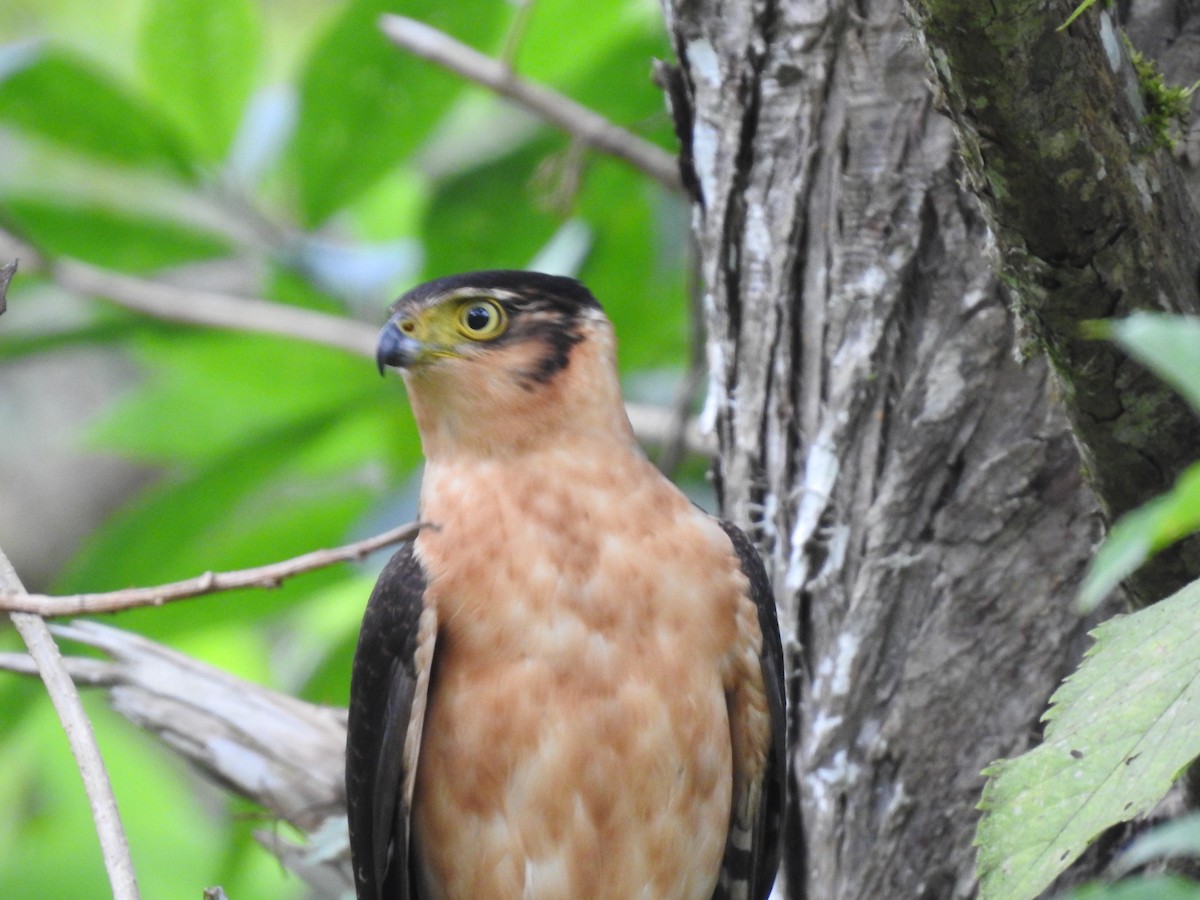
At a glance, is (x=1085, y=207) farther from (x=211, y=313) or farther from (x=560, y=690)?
(x=211, y=313)

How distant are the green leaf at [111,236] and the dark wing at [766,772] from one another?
316 centimetres

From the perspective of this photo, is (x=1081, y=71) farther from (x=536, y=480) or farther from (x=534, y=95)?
(x=534, y=95)

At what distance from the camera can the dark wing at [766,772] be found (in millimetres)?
3482

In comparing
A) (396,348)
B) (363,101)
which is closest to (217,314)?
(363,101)

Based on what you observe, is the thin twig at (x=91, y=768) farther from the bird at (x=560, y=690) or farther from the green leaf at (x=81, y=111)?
the green leaf at (x=81, y=111)

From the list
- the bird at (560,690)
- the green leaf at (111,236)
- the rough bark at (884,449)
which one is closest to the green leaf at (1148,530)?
the rough bark at (884,449)

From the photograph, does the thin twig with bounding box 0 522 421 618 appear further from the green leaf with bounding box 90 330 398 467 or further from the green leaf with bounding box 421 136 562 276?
the green leaf with bounding box 90 330 398 467

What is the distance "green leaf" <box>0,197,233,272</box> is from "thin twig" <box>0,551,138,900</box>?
11.8 ft

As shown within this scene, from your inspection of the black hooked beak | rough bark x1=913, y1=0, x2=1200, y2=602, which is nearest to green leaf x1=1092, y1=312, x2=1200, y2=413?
rough bark x1=913, y1=0, x2=1200, y2=602

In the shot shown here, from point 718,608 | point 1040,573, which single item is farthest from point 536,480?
point 1040,573

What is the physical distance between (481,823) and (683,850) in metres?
0.52

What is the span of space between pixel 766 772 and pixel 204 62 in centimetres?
354

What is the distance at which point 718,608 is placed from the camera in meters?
3.45

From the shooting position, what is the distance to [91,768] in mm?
2234
